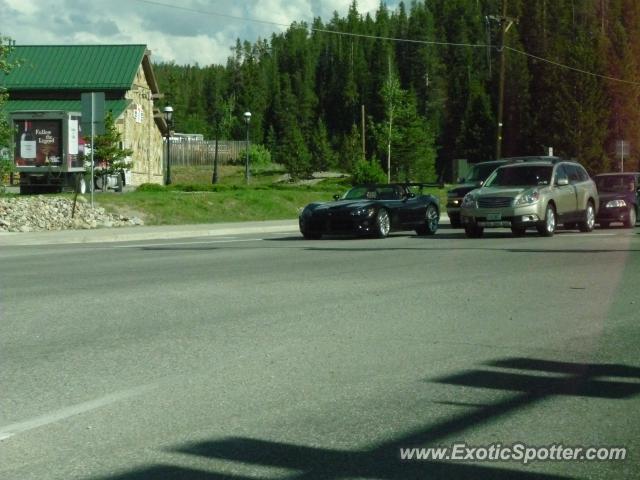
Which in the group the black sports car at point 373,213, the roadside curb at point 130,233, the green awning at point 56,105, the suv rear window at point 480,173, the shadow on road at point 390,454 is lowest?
the roadside curb at point 130,233

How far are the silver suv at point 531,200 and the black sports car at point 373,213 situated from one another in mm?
1265

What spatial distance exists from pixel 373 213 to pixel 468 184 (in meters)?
6.56

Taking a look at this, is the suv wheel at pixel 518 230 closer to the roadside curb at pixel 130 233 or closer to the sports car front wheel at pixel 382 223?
the sports car front wheel at pixel 382 223

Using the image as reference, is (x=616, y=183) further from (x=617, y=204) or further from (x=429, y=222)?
(x=429, y=222)

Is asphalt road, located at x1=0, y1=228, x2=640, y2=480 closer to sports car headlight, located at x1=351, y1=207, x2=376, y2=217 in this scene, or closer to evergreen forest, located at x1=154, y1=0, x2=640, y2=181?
sports car headlight, located at x1=351, y1=207, x2=376, y2=217

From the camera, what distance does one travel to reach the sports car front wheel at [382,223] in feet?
76.2

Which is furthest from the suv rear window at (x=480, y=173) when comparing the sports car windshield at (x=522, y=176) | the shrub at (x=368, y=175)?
the shrub at (x=368, y=175)

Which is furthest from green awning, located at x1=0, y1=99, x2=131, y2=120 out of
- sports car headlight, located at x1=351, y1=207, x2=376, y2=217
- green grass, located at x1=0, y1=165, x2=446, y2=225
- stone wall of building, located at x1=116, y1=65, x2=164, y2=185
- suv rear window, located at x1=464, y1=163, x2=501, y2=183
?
sports car headlight, located at x1=351, y1=207, x2=376, y2=217

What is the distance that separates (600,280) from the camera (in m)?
13.9

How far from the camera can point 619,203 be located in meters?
28.8

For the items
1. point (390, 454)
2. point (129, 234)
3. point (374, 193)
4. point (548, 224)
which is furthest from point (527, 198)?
point (390, 454)

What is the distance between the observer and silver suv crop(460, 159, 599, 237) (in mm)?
23094

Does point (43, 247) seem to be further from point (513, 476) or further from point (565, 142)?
point (565, 142)

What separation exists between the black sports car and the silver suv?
1.27m
